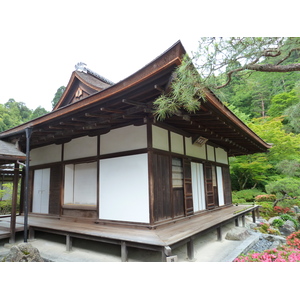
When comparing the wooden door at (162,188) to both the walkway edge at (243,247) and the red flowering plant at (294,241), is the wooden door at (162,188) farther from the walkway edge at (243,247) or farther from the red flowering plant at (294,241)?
the red flowering plant at (294,241)

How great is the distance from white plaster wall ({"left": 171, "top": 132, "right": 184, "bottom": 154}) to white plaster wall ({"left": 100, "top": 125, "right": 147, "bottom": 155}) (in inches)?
37.8

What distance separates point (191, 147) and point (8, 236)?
183 inches

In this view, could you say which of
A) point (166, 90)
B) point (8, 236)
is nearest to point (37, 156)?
point (8, 236)

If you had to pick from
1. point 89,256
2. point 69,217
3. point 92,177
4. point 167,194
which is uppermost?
point 92,177

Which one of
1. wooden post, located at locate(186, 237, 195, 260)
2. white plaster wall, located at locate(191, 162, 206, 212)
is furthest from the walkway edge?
white plaster wall, located at locate(191, 162, 206, 212)

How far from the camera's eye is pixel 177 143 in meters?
5.00

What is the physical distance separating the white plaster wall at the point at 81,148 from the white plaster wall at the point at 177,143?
179 centimetres

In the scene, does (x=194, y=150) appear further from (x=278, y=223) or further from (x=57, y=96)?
(x=57, y=96)

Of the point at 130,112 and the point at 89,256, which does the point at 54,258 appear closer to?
the point at 89,256

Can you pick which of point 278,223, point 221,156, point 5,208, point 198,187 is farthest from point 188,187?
point 5,208

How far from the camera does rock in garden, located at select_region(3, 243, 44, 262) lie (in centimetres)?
285

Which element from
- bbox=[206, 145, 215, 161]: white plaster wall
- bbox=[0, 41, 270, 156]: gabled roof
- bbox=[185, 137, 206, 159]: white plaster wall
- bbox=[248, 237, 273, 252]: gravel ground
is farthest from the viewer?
bbox=[206, 145, 215, 161]: white plaster wall

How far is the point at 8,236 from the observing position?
4.42 meters

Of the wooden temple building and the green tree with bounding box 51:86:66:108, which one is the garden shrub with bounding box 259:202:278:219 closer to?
the wooden temple building
